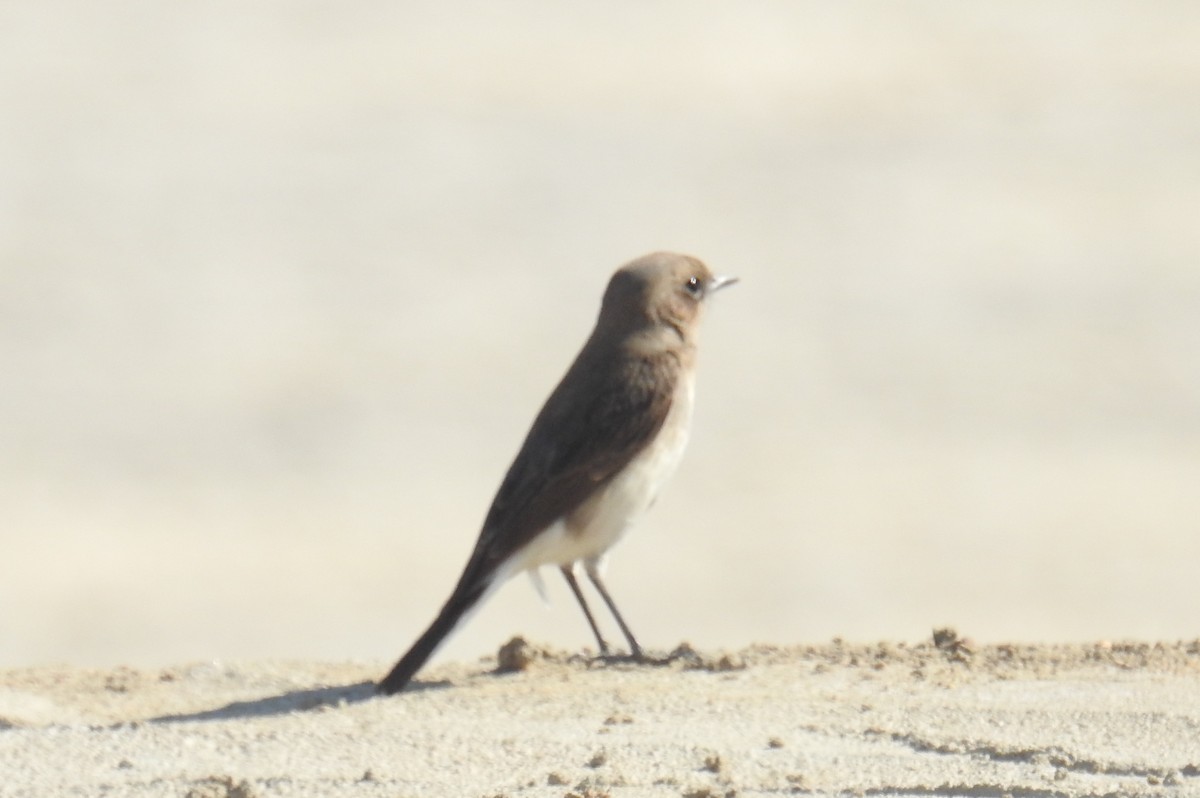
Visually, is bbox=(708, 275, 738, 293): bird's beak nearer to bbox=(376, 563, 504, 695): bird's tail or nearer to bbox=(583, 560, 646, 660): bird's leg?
bbox=(583, 560, 646, 660): bird's leg

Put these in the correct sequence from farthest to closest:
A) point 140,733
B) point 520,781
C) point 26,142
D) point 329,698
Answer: point 26,142 → point 329,698 → point 140,733 → point 520,781

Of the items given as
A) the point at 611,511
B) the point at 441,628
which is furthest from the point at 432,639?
the point at 611,511

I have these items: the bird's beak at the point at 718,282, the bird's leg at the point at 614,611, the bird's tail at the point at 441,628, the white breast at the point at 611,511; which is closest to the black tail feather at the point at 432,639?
the bird's tail at the point at 441,628

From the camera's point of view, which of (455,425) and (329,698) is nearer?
(329,698)

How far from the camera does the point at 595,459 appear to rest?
9.38 meters

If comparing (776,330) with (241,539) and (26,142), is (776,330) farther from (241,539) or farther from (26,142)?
(26,142)

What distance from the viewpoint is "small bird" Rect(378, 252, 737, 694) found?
9195 millimetres

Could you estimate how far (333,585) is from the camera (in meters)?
18.7

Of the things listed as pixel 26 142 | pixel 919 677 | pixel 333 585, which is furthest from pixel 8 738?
pixel 26 142

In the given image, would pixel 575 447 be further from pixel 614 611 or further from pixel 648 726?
pixel 648 726

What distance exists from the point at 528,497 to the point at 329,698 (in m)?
1.10

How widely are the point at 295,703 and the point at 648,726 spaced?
1302 millimetres

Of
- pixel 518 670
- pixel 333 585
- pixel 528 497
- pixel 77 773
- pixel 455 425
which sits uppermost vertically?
pixel 455 425

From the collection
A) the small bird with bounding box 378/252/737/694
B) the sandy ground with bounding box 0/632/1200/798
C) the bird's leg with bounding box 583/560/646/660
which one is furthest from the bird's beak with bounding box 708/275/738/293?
the sandy ground with bounding box 0/632/1200/798
